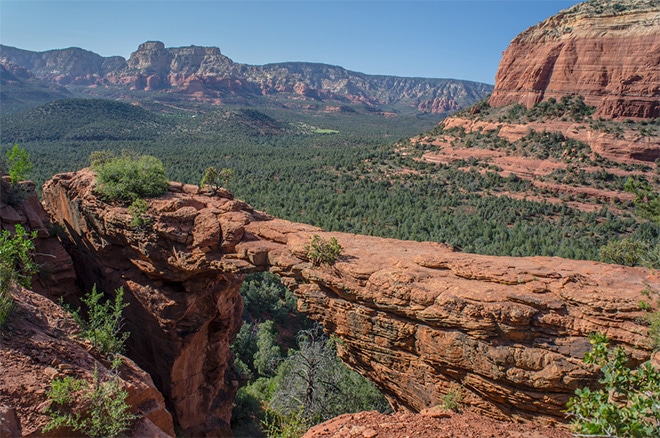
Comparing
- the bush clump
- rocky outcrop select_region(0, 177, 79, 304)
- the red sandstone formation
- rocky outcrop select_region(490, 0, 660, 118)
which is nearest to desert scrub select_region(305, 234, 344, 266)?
the red sandstone formation

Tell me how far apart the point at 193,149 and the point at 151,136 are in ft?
65.3

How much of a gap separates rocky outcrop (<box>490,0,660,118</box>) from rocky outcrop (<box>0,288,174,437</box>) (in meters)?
56.7

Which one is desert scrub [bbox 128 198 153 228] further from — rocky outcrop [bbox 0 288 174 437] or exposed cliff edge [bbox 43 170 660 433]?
rocky outcrop [bbox 0 288 174 437]

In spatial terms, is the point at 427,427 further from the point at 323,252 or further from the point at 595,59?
the point at 595,59

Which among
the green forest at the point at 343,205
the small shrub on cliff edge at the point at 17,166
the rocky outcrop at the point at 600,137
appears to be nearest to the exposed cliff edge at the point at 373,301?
the small shrub on cliff edge at the point at 17,166

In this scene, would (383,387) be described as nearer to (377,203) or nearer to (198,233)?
(198,233)

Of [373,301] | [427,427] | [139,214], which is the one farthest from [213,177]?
[427,427]

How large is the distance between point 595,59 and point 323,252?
2219 inches

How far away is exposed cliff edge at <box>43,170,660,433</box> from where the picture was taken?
7.73 meters

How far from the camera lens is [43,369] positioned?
626 centimetres

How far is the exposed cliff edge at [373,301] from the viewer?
25.4 ft

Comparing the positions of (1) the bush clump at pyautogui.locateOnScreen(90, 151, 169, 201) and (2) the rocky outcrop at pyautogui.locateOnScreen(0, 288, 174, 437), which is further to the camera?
(1) the bush clump at pyautogui.locateOnScreen(90, 151, 169, 201)

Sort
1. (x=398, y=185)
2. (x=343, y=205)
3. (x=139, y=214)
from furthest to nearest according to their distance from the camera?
(x=398, y=185), (x=343, y=205), (x=139, y=214)

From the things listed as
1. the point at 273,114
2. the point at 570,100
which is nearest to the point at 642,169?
the point at 570,100
